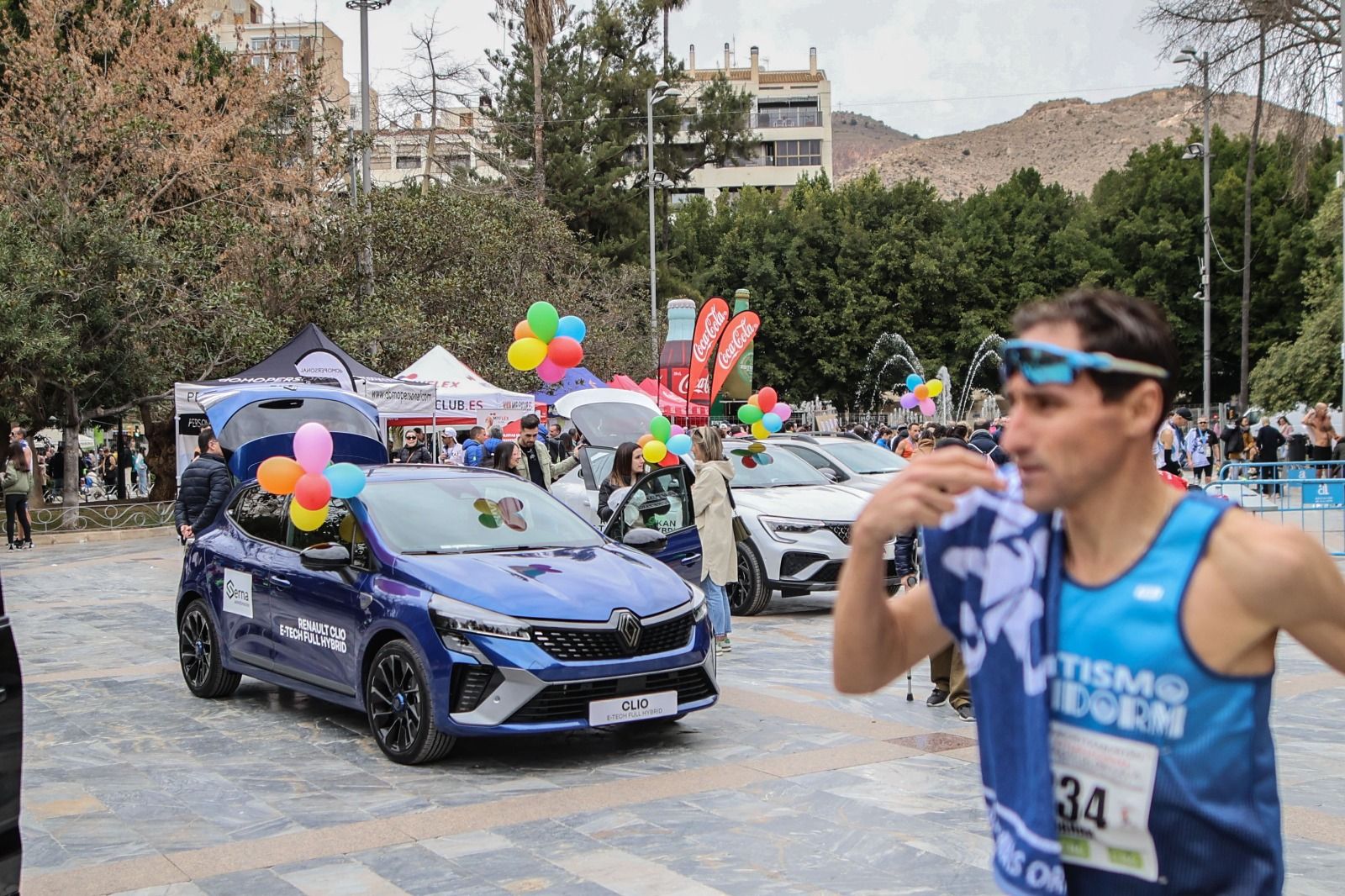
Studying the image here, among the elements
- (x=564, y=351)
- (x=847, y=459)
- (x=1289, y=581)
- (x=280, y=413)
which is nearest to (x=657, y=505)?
(x=564, y=351)

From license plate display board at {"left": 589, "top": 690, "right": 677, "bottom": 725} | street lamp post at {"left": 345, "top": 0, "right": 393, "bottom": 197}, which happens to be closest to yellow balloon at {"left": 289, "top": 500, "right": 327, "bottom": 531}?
license plate display board at {"left": 589, "top": 690, "right": 677, "bottom": 725}

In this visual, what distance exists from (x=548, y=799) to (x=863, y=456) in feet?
Answer: 36.7

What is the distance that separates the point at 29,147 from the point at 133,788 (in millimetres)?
22774

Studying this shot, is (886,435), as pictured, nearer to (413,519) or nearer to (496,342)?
(496,342)

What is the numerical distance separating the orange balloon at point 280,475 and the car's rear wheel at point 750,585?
5928mm

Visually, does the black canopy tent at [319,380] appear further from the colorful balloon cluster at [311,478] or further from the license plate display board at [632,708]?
the license plate display board at [632,708]

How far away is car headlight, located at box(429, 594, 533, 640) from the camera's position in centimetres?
703

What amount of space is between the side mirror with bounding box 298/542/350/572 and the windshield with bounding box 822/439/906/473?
31.8ft

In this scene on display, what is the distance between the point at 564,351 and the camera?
Result: 459 inches

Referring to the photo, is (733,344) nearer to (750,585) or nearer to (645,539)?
(750,585)

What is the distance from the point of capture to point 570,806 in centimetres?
651

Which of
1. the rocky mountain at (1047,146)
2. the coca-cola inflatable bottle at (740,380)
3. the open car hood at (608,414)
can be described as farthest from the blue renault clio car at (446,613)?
the rocky mountain at (1047,146)

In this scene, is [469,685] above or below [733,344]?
below

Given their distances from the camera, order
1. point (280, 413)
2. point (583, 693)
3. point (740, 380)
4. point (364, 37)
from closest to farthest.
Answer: point (583, 693), point (280, 413), point (740, 380), point (364, 37)
